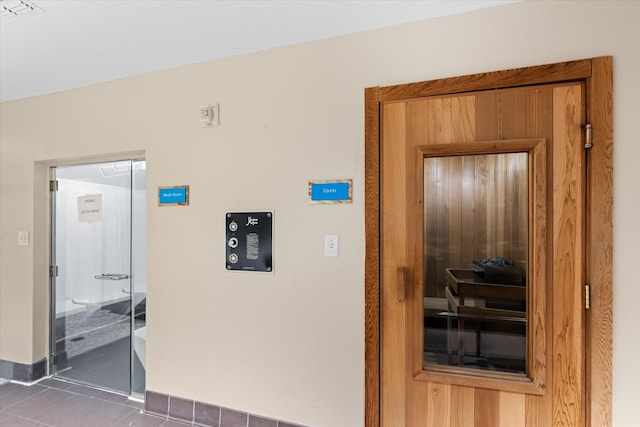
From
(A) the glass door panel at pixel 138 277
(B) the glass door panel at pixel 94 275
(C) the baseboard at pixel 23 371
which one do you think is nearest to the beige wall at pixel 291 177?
(A) the glass door panel at pixel 138 277

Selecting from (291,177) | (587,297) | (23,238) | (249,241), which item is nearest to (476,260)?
(587,297)

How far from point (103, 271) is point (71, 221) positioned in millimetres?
559

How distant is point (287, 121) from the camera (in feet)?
6.22

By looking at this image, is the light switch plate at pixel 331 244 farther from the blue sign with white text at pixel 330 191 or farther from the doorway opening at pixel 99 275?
the doorway opening at pixel 99 275

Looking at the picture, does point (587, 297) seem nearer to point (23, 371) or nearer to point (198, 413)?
point (198, 413)

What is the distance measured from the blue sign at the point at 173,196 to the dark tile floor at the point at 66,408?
149 cm

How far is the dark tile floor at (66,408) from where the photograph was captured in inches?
83.2

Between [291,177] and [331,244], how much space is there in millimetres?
472

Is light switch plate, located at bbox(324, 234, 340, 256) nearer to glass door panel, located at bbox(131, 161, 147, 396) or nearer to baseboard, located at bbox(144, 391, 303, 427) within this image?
baseboard, located at bbox(144, 391, 303, 427)

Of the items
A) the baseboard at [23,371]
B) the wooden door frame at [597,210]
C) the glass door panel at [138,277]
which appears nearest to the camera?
the wooden door frame at [597,210]

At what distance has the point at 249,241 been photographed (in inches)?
77.2

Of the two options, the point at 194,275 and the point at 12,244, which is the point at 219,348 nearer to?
the point at 194,275

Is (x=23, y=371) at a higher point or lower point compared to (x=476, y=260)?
lower

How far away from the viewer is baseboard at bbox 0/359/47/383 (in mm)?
2635
